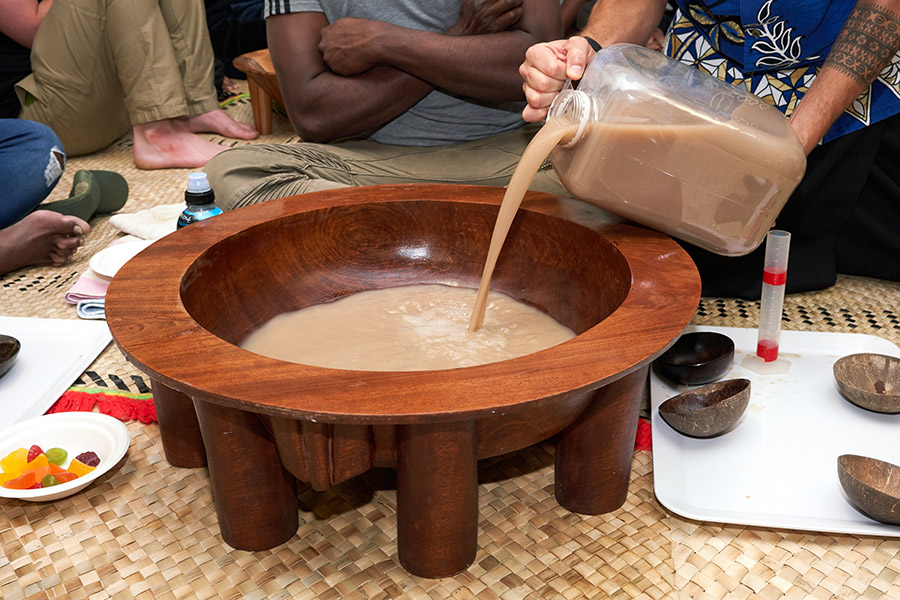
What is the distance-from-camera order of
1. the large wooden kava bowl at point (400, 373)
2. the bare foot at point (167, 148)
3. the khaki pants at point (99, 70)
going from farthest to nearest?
the bare foot at point (167, 148), the khaki pants at point (99, 70), the large wooden kava bowl at point (400, 373)

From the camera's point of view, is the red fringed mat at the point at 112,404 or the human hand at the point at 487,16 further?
the human hand at the point at 487,16

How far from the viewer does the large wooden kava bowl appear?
88cm

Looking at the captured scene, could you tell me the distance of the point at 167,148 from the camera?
296cm

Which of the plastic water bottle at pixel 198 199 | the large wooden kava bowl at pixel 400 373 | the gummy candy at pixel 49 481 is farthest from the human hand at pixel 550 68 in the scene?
the gummy candy at pixel 49 481

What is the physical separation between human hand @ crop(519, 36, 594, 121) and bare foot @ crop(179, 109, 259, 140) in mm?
2122

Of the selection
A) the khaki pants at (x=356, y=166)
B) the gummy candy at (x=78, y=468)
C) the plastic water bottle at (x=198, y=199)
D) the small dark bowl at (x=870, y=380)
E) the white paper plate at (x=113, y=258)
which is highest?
the plastic water bottle at (x=198, y=199)

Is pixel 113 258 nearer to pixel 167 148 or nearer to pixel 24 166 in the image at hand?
pixel 24 166

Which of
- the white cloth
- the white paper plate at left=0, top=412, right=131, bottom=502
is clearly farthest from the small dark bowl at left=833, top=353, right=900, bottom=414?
the white cloth

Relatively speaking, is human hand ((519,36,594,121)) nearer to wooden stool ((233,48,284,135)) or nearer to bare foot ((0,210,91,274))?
bare foot ((0,210,91,274))

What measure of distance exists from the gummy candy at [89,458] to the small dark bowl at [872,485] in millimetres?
1118

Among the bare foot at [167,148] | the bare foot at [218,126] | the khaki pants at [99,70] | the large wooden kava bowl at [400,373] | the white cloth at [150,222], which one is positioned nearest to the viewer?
the large wooden kava bowl at [400,373]

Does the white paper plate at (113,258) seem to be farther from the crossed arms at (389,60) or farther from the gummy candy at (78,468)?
the gummy candy at (78,468)

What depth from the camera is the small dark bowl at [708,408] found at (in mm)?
1237

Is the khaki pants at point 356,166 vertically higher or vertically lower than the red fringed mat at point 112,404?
higher
